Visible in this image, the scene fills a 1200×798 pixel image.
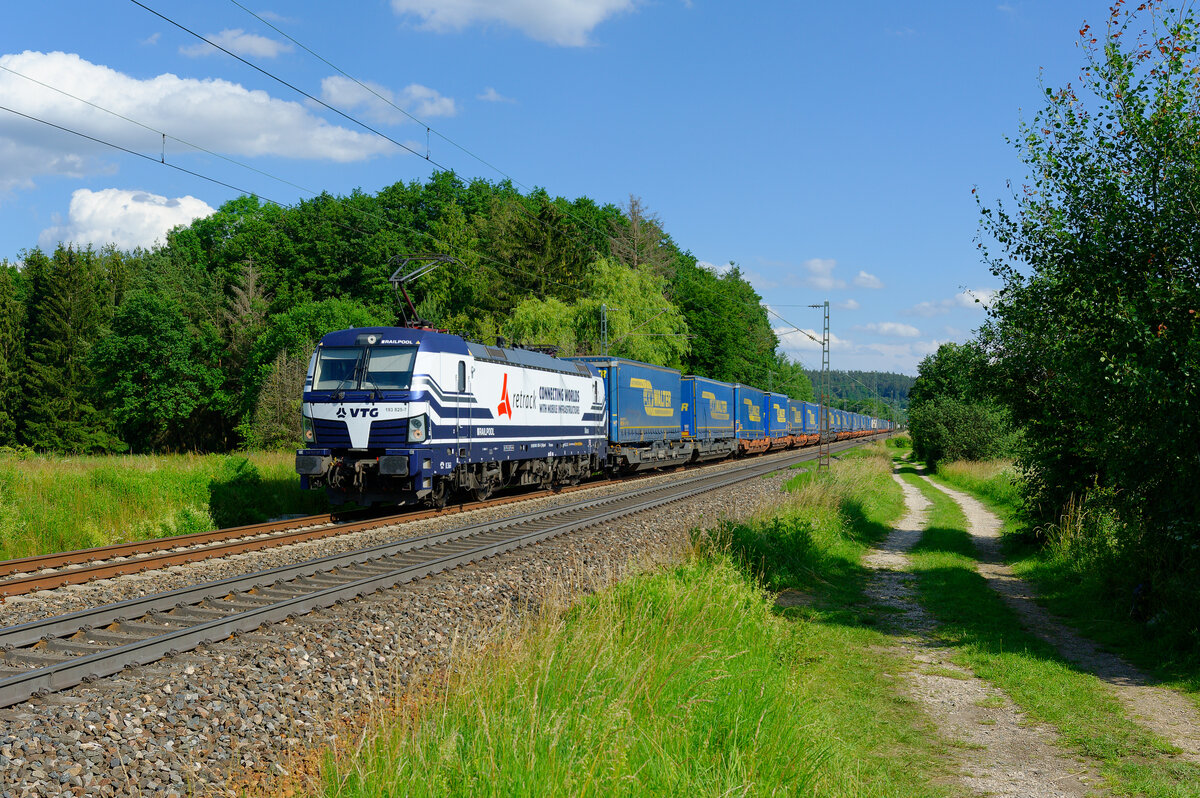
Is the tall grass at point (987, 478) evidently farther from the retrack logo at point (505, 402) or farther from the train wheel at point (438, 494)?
the train wheel at point (438, 494)

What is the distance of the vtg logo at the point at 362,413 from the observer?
1683 centimetres

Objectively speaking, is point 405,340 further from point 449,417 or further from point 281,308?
point 281,308

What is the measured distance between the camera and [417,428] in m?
16.8

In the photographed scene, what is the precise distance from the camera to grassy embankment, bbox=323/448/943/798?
4.57 m

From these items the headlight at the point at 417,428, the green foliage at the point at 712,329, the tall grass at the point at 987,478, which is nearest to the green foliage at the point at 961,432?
the tall grass at the point at 987,478

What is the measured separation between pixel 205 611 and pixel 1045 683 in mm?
8291

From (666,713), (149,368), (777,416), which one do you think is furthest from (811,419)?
(666,713)

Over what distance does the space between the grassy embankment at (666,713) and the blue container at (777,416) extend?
44.0m

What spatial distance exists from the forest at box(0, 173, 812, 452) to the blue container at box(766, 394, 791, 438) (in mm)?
6703

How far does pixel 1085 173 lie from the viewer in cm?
1052

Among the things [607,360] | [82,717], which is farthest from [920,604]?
[607,360]

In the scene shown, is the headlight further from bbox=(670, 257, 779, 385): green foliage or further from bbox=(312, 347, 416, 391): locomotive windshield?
bbox=(670, 257, 779, 385): green foliage

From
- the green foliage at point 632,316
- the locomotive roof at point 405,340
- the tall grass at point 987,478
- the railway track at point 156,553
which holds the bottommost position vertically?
the tall grass at point 987,478

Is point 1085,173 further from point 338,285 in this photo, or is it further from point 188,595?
point 338,285
